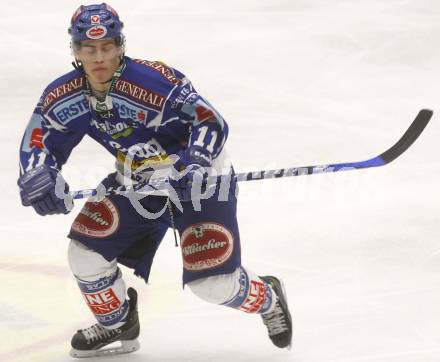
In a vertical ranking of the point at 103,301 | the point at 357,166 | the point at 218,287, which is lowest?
the point at 103,301

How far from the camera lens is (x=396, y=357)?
399 centimetres

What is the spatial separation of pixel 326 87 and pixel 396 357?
11.4 ft

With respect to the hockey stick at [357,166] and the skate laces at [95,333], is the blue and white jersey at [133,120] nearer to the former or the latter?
the hockey stick at [357,166]

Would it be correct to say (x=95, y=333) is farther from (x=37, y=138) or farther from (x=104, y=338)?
(x=37, y=138)

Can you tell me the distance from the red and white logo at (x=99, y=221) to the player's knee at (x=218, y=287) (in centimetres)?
36

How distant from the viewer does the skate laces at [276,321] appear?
4.05m

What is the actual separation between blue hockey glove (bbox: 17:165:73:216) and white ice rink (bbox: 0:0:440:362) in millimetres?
724

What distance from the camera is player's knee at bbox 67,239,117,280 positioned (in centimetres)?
389

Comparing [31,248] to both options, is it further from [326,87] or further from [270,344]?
[326,87]

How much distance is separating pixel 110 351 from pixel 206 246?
741mm

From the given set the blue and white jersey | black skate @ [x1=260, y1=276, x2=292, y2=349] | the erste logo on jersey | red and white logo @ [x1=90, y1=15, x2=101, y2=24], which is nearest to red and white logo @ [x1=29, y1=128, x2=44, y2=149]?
the blue and white jersey

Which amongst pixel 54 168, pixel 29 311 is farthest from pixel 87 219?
pixel 29 311

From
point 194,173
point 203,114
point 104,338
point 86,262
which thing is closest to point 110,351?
point 104,338

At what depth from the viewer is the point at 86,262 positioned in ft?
12.8
